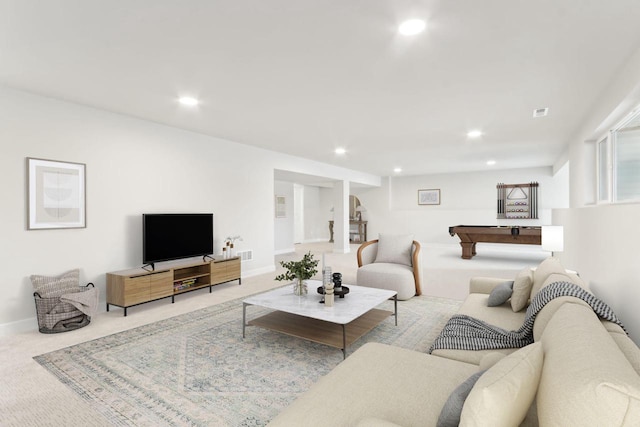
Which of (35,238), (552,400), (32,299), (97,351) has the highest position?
(35,238)

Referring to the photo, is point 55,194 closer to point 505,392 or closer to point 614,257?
point 505,392

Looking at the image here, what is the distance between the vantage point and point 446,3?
1949mm

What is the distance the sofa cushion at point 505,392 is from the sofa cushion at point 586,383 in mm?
46

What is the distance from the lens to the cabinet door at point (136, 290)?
12.6 feet

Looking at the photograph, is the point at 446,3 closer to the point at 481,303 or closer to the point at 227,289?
the point at 481,303

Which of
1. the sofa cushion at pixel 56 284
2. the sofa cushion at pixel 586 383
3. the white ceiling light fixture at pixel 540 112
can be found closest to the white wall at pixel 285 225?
the sofa cushion at pixel 56 284

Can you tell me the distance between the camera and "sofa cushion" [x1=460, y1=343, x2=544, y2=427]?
95 centimetres

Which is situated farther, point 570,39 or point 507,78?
point 507,78

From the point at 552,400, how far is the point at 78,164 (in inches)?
185

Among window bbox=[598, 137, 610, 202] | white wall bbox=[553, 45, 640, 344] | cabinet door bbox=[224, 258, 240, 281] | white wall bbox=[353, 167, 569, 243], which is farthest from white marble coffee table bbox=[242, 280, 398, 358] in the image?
white wall bbox=[353, 167, 569, 243]

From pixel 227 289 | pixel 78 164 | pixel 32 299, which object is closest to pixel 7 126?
pixel 78 164

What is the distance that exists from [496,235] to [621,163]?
485cm

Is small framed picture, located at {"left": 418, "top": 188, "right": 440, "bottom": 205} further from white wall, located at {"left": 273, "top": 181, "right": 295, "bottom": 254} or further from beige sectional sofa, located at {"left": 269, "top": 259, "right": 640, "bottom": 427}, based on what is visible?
beige sectional sofa, located at {"left": 269, "top": 259, "right": 640, "bottom": 427}

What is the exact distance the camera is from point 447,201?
10805mm
